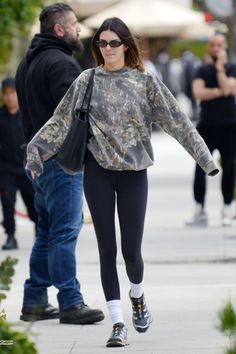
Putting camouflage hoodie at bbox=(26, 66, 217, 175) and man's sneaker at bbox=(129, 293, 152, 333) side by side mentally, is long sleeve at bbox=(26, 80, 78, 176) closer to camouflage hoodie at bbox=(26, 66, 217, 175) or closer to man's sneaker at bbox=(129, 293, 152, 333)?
camouflage hoodie at bbox=(26, 66, 217, 175)

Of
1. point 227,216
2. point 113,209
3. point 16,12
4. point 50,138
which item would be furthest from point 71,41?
point 16,12

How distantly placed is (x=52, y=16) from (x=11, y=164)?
4209 mm

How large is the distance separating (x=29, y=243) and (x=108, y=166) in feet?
18.5

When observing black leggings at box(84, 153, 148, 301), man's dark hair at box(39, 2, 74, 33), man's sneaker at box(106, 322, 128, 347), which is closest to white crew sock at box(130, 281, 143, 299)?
black leggings at box(84, 153, 148, 301)

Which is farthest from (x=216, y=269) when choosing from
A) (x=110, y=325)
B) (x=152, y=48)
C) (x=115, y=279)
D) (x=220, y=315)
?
(x=152, y=48)

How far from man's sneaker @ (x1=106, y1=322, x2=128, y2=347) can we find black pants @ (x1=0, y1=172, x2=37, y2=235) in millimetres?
5043

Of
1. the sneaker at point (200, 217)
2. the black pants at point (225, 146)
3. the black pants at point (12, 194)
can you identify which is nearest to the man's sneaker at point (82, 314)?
the black pants at point (12, 194)

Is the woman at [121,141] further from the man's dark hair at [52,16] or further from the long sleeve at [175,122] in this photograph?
the man's dark hair at [52,16]

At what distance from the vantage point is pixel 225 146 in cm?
1308

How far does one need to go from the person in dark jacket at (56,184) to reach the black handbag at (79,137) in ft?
2.57

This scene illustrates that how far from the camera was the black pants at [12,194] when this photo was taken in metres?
12.3

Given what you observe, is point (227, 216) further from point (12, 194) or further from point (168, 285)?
point (168, 285)

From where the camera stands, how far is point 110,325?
8000 mm

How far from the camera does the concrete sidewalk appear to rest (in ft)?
24.2
